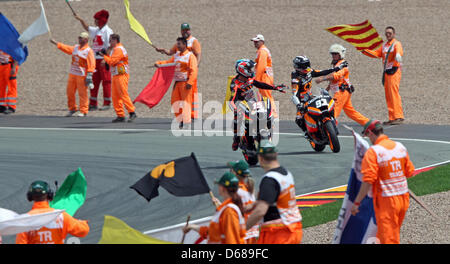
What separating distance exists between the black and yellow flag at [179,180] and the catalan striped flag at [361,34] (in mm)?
10102

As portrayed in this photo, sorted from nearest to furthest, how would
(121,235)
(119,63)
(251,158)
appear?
1. (121,235)
2. (251,158)
3. (119,63)

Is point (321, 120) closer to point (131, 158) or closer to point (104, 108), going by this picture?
point (131, 158)

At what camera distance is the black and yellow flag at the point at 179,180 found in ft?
29.4

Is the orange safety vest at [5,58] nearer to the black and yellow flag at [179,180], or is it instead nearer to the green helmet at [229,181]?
the black and yellow flag at [179,180]

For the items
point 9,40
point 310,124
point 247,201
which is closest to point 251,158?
point 310,124

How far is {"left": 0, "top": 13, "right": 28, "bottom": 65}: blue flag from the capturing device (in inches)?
807

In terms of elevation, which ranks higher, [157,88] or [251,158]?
[157,88]

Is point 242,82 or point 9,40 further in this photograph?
point 9,40

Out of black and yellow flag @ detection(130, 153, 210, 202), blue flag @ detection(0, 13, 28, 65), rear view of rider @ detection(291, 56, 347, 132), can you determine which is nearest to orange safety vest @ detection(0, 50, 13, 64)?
blue flag @ detection(0, 13, 28, 65)

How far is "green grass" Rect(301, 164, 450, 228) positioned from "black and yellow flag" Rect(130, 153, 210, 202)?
2.55 metres

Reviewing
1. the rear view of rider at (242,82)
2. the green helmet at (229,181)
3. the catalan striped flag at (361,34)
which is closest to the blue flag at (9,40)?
the catalan striped flag at (361,34)

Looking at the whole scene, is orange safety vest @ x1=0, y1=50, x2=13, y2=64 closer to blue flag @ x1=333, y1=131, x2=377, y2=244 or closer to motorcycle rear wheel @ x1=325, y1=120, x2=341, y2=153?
motorcycle rear wheel @ x1=325, y1=120, x2=341, y2=153

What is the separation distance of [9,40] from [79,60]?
229 cm

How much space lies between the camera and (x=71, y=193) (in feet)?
28.9
